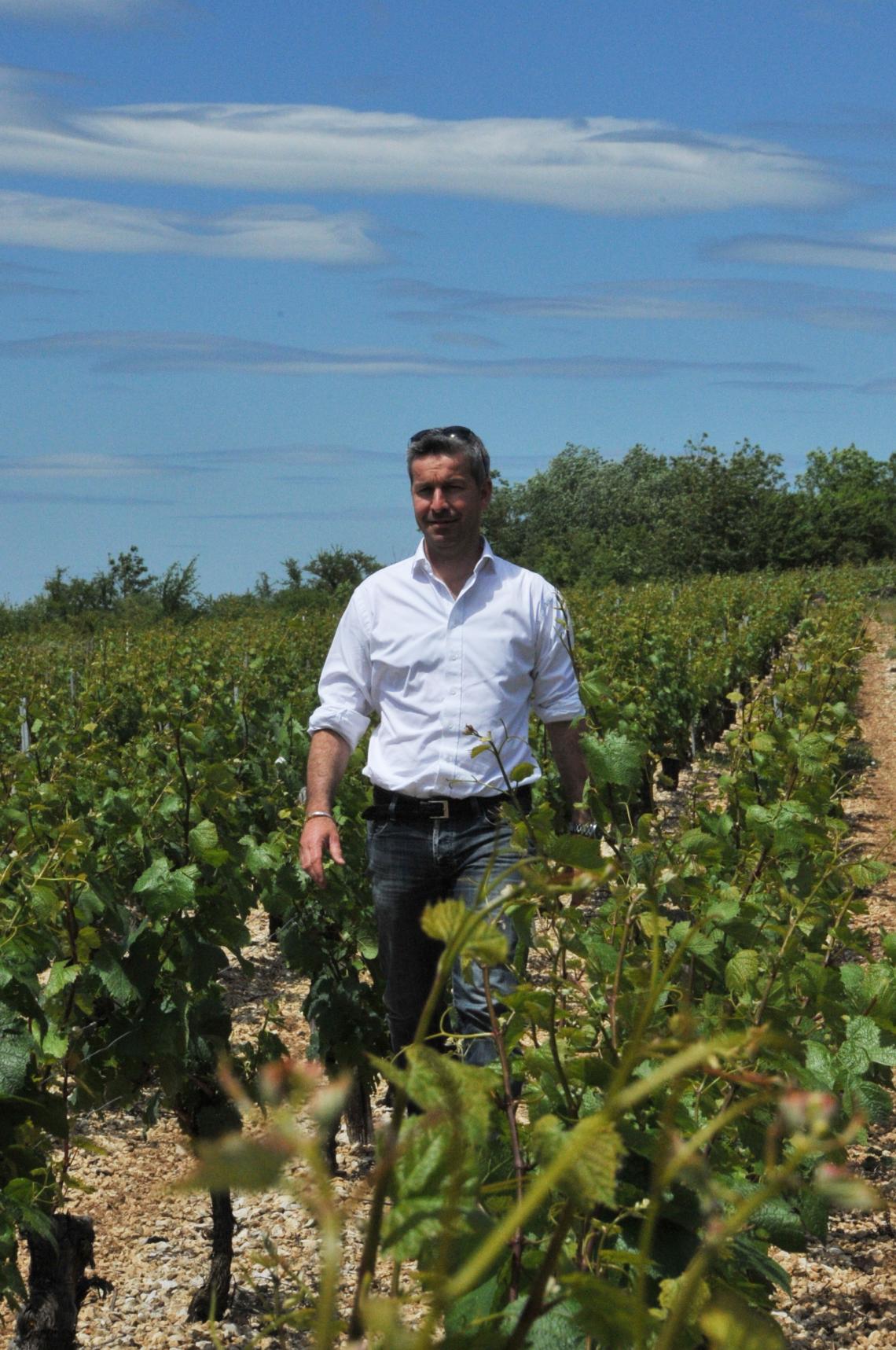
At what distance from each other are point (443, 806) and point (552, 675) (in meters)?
0.47

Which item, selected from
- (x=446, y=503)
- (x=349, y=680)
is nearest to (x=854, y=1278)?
(x=349, y=680)

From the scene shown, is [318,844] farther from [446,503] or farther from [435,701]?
[446,503]

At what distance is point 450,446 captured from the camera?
3557 millimetres

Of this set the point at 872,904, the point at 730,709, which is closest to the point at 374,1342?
the point at 872,904

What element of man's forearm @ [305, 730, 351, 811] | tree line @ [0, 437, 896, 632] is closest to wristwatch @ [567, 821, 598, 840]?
man's forearm @ [305, 730, 351, 811]

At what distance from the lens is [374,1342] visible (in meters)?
0.77

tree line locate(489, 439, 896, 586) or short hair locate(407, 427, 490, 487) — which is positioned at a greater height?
tree line locate(489, 439, 896, 586)

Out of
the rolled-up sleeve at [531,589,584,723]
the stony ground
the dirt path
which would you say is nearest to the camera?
the dirt path

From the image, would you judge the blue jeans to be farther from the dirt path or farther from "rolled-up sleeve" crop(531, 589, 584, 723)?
the dirt path

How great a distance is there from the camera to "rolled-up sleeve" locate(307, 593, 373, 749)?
144 inches

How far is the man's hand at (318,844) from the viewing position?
325 centimetres

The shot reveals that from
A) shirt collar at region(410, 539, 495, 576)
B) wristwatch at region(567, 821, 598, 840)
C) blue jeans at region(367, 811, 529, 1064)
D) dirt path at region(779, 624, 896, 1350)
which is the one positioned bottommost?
dirt path at region(779, 624, 896, 1350)

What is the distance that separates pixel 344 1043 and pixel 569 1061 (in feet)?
9.85

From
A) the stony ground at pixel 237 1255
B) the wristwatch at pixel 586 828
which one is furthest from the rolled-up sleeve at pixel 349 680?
the stony ground at pixel 237 1255
